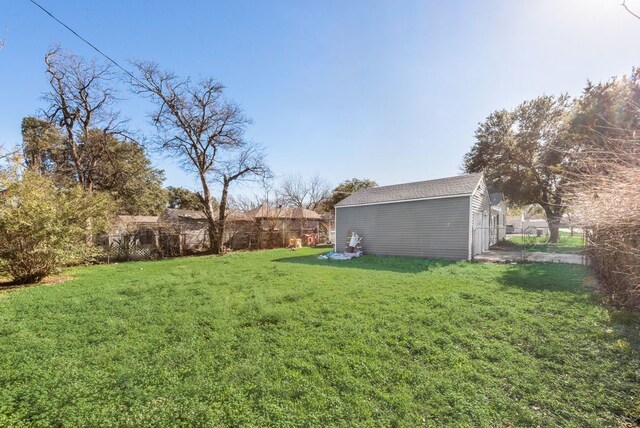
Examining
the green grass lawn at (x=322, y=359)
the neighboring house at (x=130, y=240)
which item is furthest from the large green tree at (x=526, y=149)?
the neighboring house at (x=130, y=240)

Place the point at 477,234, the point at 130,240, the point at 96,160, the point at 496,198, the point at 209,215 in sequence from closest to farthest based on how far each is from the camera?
the point at 477,234, the point at 130,240, the point at 96,160, the point at 209,215, the point at 496,198

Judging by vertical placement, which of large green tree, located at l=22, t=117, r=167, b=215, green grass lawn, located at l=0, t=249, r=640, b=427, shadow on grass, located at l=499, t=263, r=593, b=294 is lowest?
green grass lawn, located at l=0, t=249, r=640, b=427

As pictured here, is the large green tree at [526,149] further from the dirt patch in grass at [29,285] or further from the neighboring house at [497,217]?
the dirt patch in grass at [29,285]

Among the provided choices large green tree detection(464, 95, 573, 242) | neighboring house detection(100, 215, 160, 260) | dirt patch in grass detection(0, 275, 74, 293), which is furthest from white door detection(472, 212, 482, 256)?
neighboring house detection(100, 215, 160, 260)

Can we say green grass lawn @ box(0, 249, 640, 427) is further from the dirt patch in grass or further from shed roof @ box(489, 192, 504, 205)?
shed roof @ box(489, 192, 504, 205)

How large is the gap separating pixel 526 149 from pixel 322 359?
2225 centimetres

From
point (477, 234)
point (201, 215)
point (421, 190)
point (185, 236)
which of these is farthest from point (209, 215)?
point (477, 234)

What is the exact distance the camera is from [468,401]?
238cm

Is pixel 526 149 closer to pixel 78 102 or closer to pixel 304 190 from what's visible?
pixel 304 190

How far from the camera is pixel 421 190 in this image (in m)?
12.4

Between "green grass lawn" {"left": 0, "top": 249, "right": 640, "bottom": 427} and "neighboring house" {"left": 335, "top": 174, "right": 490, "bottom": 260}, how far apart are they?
5.31 meters

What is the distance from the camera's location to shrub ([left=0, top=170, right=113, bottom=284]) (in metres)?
7.07

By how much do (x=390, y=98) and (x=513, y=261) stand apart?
7.30 meters

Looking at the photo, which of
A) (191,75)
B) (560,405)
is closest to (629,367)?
(560,405)
